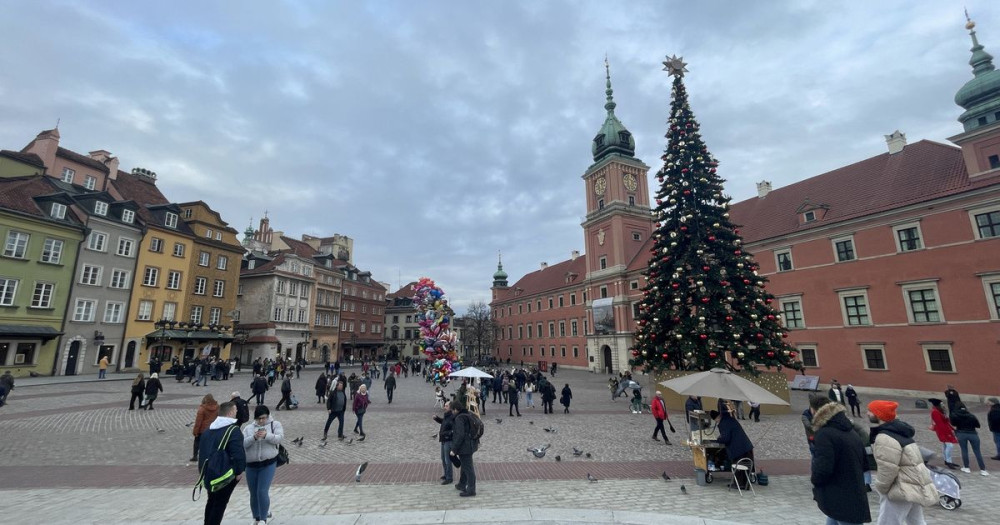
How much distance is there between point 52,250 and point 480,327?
5198 centimetres

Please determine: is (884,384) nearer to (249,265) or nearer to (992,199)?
(992,199)

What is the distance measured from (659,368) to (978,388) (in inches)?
682

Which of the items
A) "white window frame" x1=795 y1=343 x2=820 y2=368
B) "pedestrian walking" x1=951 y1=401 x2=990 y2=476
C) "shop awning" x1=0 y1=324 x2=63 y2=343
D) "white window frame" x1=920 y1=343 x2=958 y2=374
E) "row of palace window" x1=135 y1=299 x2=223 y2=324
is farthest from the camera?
"row of palace window" x1=135 y1=299 x2=223 y2=324

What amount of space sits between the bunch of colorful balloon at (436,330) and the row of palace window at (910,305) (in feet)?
82.3

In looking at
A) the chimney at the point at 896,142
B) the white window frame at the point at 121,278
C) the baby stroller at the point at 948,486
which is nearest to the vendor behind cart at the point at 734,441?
the baby stroller at the point at 948,486

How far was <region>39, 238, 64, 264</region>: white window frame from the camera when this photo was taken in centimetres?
2841

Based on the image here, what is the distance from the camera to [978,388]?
70.0ft

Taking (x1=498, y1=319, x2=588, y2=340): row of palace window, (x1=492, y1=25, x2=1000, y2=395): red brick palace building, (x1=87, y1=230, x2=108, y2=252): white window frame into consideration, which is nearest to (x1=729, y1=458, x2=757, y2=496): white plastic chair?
(x1=492, y1=25, x2=1000, y2=395): red brick palace building

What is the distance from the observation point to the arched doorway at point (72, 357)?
2928 cm

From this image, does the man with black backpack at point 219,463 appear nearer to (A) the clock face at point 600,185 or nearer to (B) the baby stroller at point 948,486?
(B) the baby stroller at point 948,486

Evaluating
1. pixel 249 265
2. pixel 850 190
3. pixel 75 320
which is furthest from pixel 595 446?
pixel 249 265

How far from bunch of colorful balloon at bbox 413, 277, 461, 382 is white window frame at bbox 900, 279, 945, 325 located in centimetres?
2615

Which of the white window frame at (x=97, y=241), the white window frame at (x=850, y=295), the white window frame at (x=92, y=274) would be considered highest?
the white window frame at (x=97, y=241)

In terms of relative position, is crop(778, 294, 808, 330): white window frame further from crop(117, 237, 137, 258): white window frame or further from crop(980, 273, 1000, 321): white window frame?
crop(117, 237, 137, 258): white window frame
